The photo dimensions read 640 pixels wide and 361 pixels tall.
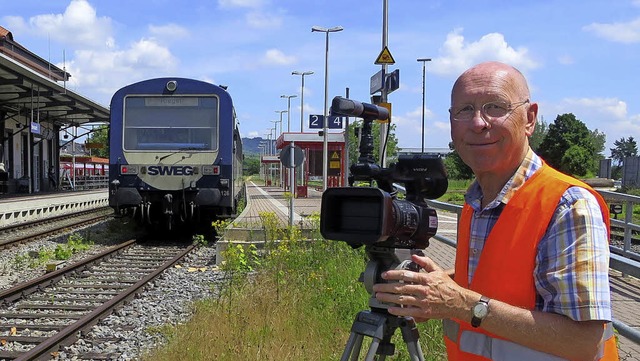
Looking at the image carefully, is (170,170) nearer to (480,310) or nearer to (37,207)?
(37,207)

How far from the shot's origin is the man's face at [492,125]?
1.61 metres

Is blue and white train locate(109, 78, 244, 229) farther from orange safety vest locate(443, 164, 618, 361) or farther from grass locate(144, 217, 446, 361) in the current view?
orange safety vest locate(443, 164, 618, 361)

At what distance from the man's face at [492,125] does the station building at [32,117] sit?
17.2 meters

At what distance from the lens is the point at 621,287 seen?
20.5ft

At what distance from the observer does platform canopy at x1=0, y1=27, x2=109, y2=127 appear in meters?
18.2

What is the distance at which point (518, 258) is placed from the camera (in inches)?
58.3

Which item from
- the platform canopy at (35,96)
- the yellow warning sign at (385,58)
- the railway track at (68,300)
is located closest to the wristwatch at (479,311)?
the railway track at (68,300)

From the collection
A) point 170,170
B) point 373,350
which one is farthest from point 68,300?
point 373,350

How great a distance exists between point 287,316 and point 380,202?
11.5 ft

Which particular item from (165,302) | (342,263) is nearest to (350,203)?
(342,263)

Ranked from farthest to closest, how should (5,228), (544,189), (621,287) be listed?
(5,228)
(621,287)
(544,189)

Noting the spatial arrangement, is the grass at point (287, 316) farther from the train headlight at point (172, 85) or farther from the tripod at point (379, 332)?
the train headlight at point (172, 85)

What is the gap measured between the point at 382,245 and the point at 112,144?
32.9 ft

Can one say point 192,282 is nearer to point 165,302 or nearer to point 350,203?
point 165,302
